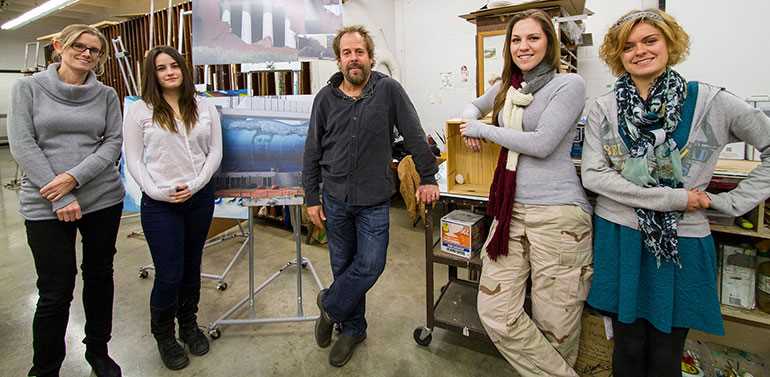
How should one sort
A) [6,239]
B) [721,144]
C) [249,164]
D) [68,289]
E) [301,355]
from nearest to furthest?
1. [721,144]
2. [68,289]
3. [301,355]
4. [249,164]
5. [6,239]

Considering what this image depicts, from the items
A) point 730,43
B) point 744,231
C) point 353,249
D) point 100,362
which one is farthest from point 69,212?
point 730,43

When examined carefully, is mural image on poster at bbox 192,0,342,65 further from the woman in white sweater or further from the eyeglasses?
the eyeglasses

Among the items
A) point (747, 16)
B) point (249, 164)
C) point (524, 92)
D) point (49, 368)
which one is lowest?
point (49, 368)

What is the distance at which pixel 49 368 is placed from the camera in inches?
67.8

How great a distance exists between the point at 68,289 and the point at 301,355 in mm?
1058

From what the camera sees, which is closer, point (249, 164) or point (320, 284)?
point (249, 164)

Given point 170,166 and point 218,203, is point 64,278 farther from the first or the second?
point 218,203

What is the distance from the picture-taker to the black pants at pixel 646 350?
4.43 feet

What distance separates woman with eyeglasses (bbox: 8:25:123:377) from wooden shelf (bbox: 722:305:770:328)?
99.7 inches

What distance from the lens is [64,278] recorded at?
5.46 ft

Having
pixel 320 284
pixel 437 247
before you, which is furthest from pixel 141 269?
pixel 437 247

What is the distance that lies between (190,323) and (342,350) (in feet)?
2.66

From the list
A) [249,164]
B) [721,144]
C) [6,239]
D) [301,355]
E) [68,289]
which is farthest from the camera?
[6,239]

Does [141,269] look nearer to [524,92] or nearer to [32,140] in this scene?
[32,140]
